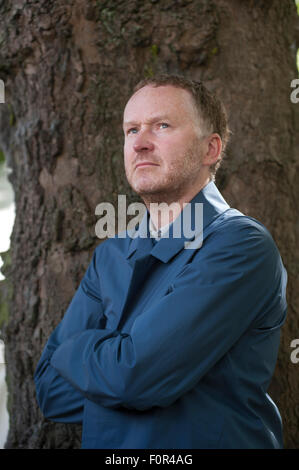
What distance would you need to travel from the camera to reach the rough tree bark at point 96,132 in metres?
2.47

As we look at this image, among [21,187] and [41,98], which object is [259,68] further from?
[21,187]

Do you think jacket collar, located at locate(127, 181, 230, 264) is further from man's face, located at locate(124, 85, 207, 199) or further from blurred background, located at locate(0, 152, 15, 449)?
blurred background, located at locate(0, 152, 15, 449)

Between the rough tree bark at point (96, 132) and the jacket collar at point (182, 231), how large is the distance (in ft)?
2.00

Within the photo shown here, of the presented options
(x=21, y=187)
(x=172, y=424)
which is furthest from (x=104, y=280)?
(x=21, y=187)

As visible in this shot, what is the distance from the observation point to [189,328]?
4.75 ft

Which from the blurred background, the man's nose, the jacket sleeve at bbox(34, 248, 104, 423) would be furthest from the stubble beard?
the blurred background

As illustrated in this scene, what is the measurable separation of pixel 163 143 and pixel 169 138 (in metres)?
0.03

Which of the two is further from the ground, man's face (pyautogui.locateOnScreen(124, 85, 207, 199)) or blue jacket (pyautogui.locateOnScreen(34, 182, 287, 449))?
man's face (pyautogui.locateOnScreen(124, 85, 207, 199))

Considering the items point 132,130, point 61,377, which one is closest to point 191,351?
point 61,377

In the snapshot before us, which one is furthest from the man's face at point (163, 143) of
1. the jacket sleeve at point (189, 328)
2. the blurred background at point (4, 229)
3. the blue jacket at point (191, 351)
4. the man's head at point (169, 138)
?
the blurred background at point (4, 229)

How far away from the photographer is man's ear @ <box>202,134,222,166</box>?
1965 millimetres

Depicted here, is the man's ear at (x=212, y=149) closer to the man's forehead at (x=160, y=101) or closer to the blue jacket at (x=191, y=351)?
the man's forehead at (x=160, y=101)

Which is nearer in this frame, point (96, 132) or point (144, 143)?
point (144, 143)

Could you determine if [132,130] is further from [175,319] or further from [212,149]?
[175,319]
